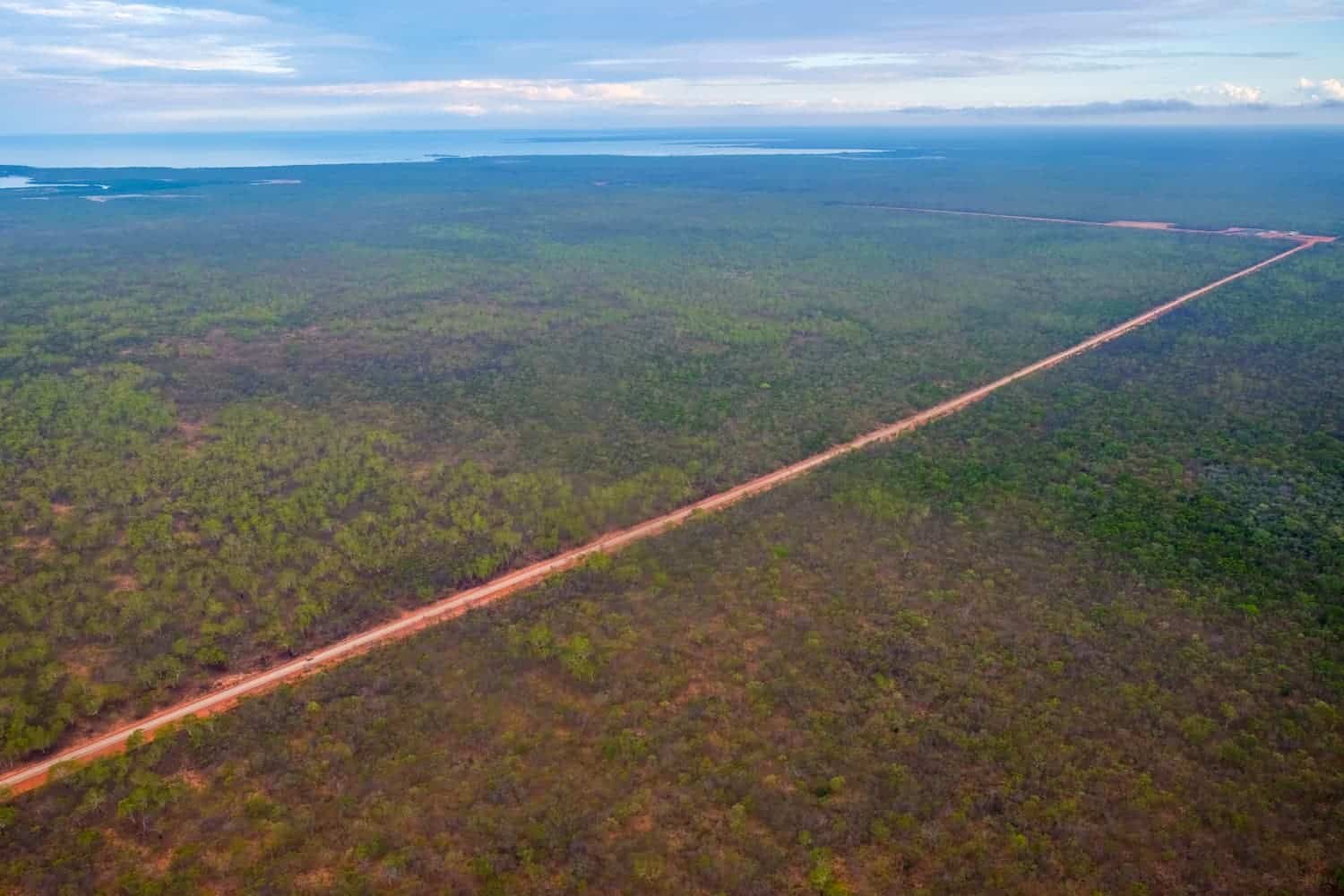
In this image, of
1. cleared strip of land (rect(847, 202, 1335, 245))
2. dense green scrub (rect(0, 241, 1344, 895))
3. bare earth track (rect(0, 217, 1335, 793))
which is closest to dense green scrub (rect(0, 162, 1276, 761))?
bare earth track (rect(0, 217, 1335, 793))

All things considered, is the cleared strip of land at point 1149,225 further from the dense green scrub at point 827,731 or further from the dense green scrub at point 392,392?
the dense green scrub at point 827,731

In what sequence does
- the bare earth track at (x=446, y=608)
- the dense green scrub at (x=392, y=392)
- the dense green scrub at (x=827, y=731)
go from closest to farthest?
the dense green scrub at (x=827, y=731)
the bare earth track at (x=446, y=608)
the dense green scrub at (x=392, y=392)

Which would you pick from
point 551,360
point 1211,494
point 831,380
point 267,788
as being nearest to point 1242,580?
point 1211,494

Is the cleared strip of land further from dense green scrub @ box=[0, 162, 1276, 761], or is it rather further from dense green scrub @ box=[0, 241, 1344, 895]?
dense green scrub @ box=[0, 241, 1344, 895]

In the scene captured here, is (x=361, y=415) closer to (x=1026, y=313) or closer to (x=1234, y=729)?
(x=1234, y=729)

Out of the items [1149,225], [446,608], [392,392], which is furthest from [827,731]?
[1149,225]

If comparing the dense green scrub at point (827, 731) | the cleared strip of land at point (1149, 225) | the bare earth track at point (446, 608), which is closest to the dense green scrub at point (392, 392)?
the bare earth track at point (446, 608)
